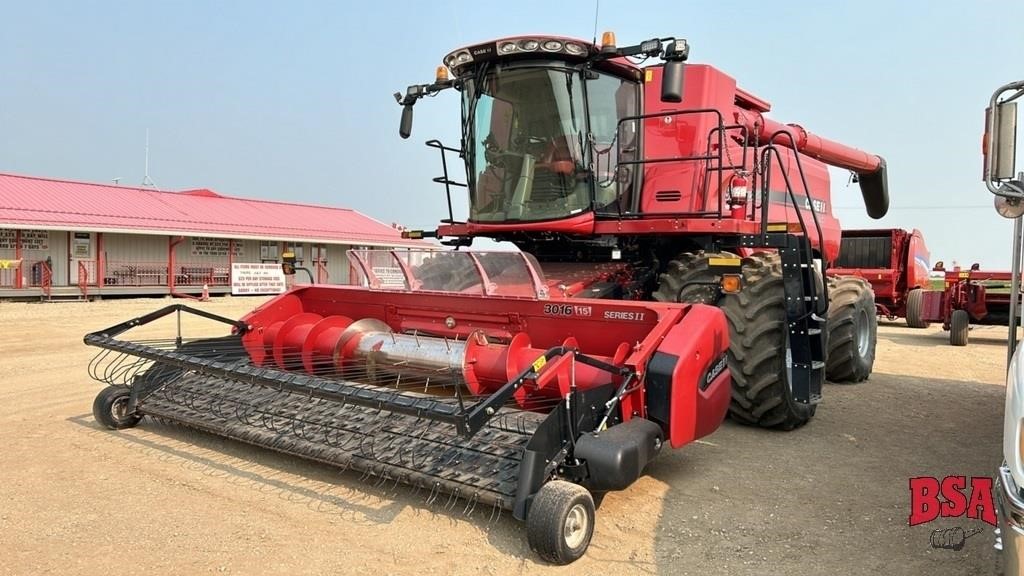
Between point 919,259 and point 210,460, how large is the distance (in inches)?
540

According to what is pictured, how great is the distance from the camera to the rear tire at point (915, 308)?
41.4 feet

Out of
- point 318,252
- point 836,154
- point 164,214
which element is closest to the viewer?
point 836,154

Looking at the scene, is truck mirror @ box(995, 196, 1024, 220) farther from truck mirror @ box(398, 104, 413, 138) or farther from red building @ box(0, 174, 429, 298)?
red building @ box(0, 174, 429, 298)

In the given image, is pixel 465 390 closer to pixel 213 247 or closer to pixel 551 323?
pixel 551 323

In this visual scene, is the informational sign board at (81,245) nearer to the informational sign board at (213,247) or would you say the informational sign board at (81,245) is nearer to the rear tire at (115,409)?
the informational sign board at (213,247)

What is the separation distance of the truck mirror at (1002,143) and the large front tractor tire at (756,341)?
180 cm

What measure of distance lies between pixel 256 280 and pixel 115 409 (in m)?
17.4

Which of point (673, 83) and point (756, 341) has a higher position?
point (673, 83)

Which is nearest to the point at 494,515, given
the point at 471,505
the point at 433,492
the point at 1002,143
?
the point at 471,505

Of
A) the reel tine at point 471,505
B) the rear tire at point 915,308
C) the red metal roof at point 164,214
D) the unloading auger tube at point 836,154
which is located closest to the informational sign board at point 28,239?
the red metal roof at point 164,214

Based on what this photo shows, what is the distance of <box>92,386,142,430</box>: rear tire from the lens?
15.1 feet

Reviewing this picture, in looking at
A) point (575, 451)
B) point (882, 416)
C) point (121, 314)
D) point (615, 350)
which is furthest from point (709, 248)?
point (121, 314)

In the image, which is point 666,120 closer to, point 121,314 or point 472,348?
point 472,348

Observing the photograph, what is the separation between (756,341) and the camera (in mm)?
4332
